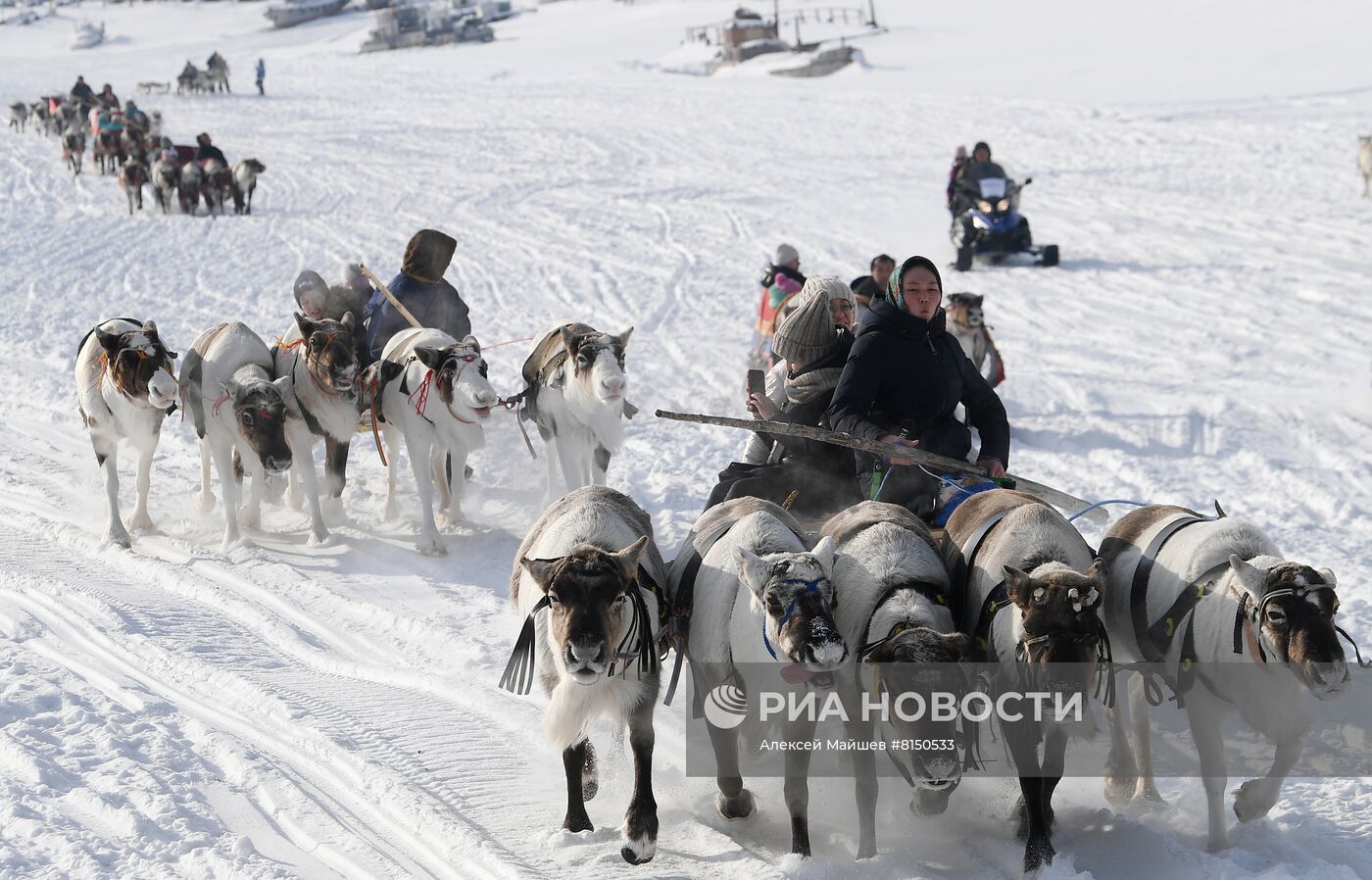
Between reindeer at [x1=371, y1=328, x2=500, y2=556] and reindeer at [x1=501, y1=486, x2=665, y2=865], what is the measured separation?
296cm

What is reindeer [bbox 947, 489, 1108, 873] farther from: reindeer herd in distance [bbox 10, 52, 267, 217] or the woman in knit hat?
reindeer herd in distance [bbox 10, 52, 267, 217]

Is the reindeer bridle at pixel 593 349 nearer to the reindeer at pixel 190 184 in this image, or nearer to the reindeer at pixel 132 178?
the reindeer at pixel 190 184

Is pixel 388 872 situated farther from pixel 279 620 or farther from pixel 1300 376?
pixel 1300 376

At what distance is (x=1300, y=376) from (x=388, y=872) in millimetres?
9799

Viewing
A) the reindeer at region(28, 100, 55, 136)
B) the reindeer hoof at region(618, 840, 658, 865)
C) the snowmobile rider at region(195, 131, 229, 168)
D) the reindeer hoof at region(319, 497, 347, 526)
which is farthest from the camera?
the reindeer at region(28, 100, 55, 136)

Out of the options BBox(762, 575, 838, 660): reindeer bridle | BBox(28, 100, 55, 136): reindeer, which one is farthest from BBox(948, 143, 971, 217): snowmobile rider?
BBox(28, 100, 55, 136): reindeer

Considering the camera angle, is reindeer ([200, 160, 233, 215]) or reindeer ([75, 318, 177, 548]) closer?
reindeer ([75, 318, 177, 548])

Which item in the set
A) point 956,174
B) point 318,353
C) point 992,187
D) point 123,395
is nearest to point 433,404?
point 318,353

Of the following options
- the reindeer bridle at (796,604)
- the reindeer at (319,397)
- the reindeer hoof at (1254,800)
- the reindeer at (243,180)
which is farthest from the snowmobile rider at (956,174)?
the reindeer bridle at (796,604)

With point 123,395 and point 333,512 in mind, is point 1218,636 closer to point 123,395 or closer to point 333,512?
point 333,512

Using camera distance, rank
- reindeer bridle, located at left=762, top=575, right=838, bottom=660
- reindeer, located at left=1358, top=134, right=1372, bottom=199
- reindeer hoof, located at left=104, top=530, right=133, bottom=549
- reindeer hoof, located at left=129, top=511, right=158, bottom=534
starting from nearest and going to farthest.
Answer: reindeer bridle, located at left=762, top=575, right=838, bottom=660
reindeer hoof, located at left=104, top=530, right=133, bottom=549
reindeer hoof, located at left=129, top=511, right=158, bottom=534
reindeer, located at left=1358, top=134, right=1372, bottom=199

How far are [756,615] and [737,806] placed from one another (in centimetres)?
87

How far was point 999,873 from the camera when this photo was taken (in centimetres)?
481

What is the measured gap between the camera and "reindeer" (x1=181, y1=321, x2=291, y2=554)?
830cm
